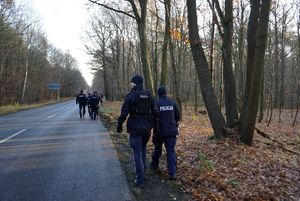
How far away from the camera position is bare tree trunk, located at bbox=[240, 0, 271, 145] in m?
10.8

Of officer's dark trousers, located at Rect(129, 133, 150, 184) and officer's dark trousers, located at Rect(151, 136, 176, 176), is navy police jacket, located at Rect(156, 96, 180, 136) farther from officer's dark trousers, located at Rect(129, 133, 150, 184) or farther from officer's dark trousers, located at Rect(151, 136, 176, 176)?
officer's dark trousers, located at Rect(129, 133, 150, 184)

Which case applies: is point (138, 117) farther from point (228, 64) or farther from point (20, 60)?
point (20, 60)

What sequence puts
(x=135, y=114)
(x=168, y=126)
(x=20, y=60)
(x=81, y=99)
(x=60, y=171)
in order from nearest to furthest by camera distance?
(x=135, y=114), (x=168, y=126), (x=60, y=171), (x=81, y=99), (x=20, y=60)

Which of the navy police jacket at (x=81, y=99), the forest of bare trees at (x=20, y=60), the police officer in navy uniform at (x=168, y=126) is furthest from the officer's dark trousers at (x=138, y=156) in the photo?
the forest of bare trees at (x=20, y=60)

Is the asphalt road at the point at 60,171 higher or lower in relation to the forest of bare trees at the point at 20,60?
lower

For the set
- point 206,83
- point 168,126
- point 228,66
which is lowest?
point 168,126

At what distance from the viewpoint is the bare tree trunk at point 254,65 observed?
10750 millimetres

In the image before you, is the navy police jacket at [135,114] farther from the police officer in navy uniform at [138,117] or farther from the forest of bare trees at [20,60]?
the forest of bare trees at [20,60]

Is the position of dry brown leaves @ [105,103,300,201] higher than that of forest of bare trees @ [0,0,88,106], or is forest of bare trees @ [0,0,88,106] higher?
forest of bare trees @ [0,0,88,106]

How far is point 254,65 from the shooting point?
11094 mm

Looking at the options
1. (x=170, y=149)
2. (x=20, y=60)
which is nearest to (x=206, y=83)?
(x=170, y=149)

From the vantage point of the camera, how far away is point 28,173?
8.53 metres

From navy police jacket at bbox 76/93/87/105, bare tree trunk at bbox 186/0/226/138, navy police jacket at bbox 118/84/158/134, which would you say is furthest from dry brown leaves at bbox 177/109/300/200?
navy police jacket at bbox 76/93/87/105

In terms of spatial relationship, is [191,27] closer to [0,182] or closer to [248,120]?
[248,120]
